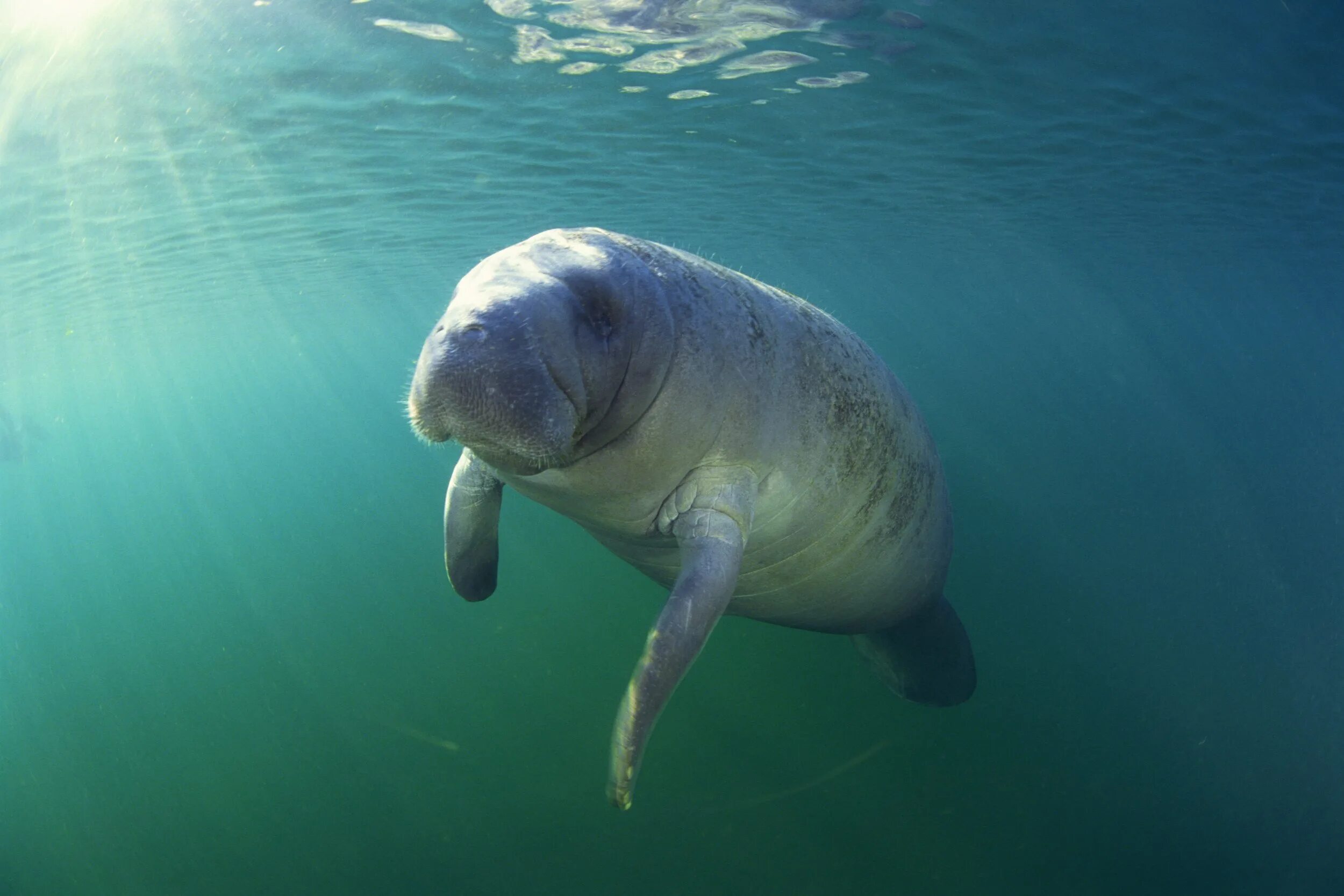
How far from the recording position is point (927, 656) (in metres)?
5.03

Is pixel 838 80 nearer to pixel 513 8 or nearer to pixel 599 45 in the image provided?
pixel 599 45

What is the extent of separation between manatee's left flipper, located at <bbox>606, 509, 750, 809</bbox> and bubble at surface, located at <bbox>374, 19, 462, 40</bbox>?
19.7ft

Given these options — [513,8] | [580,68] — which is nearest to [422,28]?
[513,8]

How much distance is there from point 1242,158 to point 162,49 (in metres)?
14.4

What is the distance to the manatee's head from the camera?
77.4 inches

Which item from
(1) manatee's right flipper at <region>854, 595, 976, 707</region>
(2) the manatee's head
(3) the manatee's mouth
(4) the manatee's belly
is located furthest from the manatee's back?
(3) the manatee's mouth

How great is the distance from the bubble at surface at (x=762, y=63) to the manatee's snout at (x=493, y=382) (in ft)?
21.6

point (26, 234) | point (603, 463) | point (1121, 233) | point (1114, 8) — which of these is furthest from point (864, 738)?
point (1121, 233)

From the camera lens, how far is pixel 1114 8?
6.55 metres

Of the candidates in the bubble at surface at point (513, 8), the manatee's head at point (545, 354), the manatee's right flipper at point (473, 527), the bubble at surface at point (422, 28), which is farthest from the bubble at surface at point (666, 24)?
the manatee's head at point (545, 354)

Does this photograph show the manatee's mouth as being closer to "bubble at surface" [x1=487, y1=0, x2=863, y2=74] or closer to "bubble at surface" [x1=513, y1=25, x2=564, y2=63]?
"bubble at surface" [x1=487, y1=0, x2=863, y2=74]

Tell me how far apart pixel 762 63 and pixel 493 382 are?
23.1 feet

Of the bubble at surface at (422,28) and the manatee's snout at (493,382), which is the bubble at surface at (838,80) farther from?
the manatee's snout at (493,382)

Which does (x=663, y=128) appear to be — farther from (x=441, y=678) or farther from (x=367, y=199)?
(x=441, y=678)
